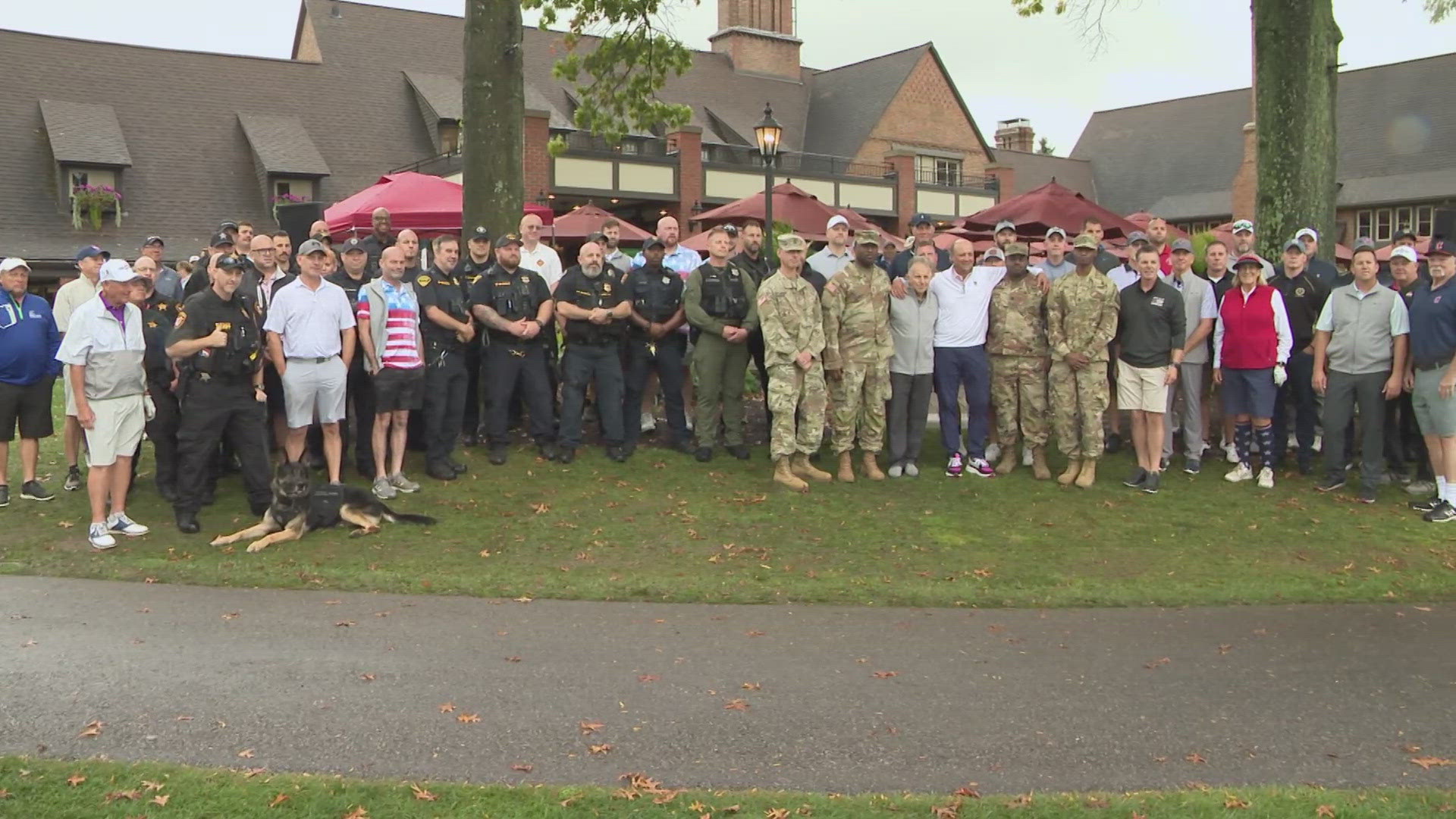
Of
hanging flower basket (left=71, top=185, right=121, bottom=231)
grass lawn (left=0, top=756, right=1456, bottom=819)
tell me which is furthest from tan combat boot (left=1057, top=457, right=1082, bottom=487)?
hanging flower basket (left=71, top=185, right=121, bottom=231)

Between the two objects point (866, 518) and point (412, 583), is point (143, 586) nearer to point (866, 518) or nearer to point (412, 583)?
point (412, 583)

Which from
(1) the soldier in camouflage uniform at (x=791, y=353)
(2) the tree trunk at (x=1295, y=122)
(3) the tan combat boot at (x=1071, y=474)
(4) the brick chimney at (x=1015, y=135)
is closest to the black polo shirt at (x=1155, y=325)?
(3) the tan combat boot at (x=1071, y=474)

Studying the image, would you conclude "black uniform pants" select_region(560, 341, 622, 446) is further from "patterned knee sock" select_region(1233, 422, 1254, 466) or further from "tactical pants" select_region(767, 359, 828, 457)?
"patterned knee sock" select_region(1233, 422, 1254, 466)

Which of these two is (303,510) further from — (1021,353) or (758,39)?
(758,39)

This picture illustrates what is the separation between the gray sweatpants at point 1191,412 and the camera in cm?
Answer: 1049

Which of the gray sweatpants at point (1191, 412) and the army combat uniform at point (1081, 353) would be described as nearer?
the army combat uniform at point (1081, 353)

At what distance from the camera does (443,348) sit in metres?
9.65

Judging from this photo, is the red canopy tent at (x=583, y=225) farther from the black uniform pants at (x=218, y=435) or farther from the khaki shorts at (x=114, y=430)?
the khaki shorts at (x=114, y=430)

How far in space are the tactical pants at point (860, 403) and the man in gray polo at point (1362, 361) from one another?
3758 mm

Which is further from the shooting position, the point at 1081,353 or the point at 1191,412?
the point at 1191,412

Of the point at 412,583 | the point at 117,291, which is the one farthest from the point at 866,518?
the point at 117,291

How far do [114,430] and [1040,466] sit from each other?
292 inches

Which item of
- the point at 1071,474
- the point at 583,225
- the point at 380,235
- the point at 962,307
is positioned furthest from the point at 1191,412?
the point at 583,225

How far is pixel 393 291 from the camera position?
360 inches
